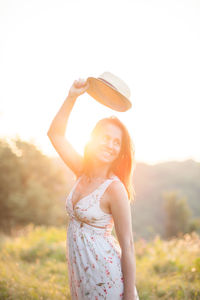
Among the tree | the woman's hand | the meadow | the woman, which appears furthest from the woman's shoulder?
the tree

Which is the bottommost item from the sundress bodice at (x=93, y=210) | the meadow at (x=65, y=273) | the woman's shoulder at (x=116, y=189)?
the meadow at (x=65, y=273)

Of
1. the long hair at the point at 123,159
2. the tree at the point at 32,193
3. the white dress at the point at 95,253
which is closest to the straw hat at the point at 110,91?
the long hair at the point at 123,159

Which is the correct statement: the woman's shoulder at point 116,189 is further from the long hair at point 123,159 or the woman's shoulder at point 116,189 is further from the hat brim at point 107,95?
the hat brim at point 107,95

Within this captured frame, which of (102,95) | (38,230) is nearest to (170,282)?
(102,95)

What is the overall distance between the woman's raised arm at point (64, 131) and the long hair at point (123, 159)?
15 centimetres

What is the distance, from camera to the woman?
1.95 metres

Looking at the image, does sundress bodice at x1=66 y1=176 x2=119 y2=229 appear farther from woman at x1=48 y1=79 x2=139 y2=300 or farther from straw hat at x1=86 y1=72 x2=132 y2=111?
straw hat at x1=86 y1=72 x2=132 y2=111

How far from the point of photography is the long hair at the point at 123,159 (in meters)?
2.26

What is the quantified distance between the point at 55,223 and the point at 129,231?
23.3 m

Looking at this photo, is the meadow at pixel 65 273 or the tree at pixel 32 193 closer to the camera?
the meadow at pixel 65 273

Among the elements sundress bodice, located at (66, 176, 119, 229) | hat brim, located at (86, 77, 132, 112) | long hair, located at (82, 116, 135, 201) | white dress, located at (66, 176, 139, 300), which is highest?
hat brim, located at (86, 77, 132, 112)

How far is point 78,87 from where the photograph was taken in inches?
86.7

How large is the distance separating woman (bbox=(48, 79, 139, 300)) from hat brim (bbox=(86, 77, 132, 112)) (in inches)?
3.1

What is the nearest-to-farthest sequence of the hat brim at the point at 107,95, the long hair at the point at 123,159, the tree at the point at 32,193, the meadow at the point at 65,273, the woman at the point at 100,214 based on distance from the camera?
the woman at the point at 100,214, the hat brim at the point at 107,95, the long hair at the point at 123,159, the meadow at the point at 65,273, the tree at the point at 32,193
